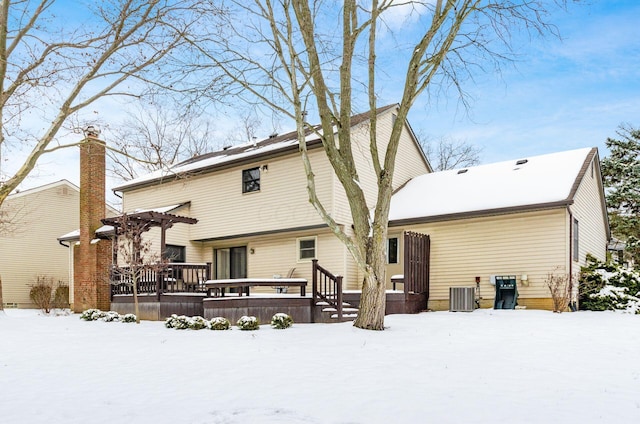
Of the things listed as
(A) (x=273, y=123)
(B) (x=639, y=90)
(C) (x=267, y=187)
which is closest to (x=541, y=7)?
(A) (x=273, y=123)

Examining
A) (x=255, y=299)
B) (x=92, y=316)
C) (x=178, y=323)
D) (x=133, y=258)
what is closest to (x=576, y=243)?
(x=255, y=299)

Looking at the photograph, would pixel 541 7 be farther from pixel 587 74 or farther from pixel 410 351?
pixel 587 74

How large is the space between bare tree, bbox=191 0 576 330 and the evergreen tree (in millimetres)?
17963

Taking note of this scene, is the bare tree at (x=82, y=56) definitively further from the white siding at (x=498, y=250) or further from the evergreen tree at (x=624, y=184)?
the evergreen tree at (x=624, y=184)

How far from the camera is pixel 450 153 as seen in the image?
3475 centimetres

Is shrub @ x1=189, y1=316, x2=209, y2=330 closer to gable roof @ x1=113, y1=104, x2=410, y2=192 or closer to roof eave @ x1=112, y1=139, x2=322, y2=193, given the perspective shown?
gable roof @ x1=113, y1=104, x2=410, y2=192

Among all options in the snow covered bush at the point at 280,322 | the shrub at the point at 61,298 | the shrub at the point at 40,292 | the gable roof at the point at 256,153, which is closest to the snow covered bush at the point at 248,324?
the snow covered bush at the point at 280,322

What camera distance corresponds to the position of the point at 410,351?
8062 mm

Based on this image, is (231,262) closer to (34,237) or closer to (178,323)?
(178,323)

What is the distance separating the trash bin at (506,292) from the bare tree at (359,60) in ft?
17.9

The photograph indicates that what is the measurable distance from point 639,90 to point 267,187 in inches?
587

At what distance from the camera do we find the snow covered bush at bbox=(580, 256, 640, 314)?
14571 mm

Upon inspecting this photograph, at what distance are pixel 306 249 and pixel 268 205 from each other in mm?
1935

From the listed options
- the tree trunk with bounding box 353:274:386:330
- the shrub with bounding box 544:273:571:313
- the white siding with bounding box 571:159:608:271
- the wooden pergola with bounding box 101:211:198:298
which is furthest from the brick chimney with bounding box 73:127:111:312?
the white siding with bounding box 571:159:608:271
